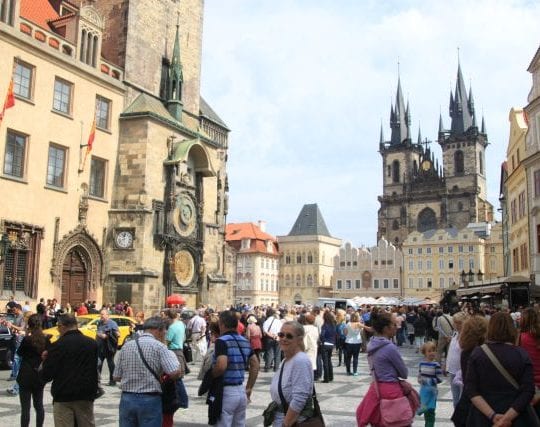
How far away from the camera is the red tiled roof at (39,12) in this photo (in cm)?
2483

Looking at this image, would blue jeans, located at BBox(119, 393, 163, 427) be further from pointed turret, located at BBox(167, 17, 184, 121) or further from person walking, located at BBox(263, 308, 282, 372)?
pointed turret, located at BBox(167, 17, 184, 121)

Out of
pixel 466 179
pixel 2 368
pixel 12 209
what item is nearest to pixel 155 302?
pixel 12 209

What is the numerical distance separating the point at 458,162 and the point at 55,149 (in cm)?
10043

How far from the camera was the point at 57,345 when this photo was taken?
6.16 m

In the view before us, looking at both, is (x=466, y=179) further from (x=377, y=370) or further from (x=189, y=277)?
(x=377, y=370)

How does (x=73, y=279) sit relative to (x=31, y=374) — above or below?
above

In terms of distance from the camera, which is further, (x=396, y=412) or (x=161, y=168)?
(x=161, y=168)

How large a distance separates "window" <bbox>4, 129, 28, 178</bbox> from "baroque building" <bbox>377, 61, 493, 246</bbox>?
91959 millimetres

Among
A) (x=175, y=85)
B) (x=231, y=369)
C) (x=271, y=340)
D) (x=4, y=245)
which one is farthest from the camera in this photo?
(x=175, y=85)

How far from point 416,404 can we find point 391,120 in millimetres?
125258

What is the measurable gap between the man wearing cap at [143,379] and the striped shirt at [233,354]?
21.9 inches

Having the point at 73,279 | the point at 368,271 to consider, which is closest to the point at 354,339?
the point at 73,279

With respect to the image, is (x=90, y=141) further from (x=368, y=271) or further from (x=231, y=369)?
(x=368, y=271)

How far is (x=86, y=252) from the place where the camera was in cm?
2420
